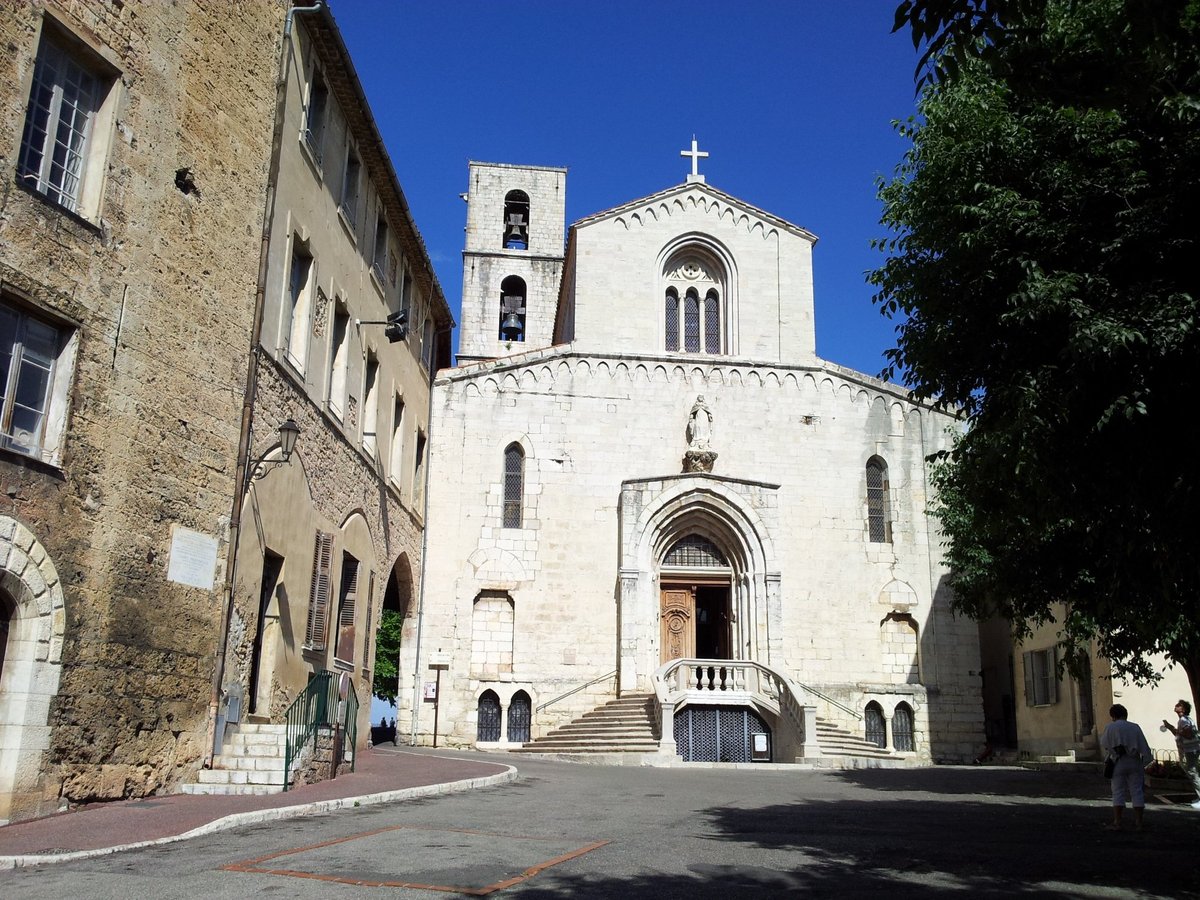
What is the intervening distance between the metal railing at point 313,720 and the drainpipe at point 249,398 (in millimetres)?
876

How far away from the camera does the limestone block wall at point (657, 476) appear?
25.4 m

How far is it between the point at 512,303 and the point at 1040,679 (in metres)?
27.3

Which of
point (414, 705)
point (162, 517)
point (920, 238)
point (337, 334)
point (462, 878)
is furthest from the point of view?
point (414, 705)

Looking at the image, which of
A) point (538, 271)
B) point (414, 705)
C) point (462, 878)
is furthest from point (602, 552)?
point (538, 271)

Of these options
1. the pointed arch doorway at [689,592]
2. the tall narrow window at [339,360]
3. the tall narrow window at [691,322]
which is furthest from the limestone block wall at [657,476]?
the tall narrow window at [339,360]

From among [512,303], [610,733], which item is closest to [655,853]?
[610,733]

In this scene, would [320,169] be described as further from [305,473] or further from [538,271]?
[538,271]

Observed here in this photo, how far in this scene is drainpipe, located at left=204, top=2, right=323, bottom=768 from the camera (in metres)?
12.4

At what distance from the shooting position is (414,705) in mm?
24766

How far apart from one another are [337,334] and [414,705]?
10.1m

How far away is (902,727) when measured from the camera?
2603 centimetres

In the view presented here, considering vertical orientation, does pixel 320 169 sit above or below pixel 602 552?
above

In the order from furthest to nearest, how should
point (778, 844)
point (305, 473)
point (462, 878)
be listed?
point (305, 473) < point (778, 844) < point (462, 878)

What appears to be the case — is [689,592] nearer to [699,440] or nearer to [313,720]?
[699,440]
